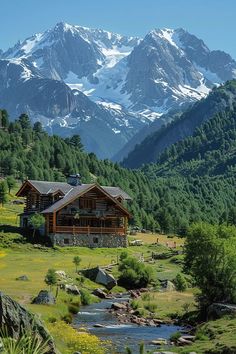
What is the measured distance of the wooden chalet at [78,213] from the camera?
4409 inches

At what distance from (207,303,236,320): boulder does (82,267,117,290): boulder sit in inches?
891

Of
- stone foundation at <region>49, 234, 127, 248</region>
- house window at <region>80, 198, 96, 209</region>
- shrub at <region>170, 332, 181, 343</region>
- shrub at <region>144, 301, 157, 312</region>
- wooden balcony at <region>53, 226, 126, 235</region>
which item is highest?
house window at <region>80, 198, 96, 209</region>

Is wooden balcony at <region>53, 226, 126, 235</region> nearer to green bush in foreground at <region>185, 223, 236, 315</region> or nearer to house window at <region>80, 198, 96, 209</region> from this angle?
house window at <region>80, 198, 96, 209</region>

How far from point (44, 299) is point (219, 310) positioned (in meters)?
14.8

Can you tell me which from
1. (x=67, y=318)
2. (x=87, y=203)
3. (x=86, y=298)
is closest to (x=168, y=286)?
(x=86, y=298)

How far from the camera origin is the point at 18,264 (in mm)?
80938

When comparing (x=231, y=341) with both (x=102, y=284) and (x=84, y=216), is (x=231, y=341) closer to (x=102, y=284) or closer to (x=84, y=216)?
(x=102, y=284)

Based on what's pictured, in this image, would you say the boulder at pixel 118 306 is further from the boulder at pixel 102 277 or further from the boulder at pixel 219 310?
the boulder at pixel 102 277

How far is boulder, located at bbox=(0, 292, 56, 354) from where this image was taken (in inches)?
1115

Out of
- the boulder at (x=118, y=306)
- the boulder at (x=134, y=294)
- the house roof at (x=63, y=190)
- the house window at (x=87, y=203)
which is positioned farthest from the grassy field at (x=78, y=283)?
the house window at (x=87, y=203)

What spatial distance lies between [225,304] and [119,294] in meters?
21.0

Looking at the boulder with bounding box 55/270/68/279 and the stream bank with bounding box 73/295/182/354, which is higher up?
the boulder with bounding box 55/270/68/279

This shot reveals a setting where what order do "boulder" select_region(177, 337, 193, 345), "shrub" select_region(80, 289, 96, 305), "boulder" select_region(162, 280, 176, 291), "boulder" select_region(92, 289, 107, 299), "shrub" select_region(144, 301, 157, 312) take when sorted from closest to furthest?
1. "boulder" select_region(177, 337, 193, 345)
2. "shrub" select_region(144, 301, 157, 312)
3. "shrub" select_region(80, 289, 96, 305)
4. "boulder" select_region(92, 289, 107, 299)
5. "boulder" select_region(162, 280, 176, 291)

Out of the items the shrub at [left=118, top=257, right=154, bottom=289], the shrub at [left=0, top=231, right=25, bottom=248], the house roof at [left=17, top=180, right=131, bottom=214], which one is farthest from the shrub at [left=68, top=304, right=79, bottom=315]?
the house roof at [left=17, top=180, right=131, bottom=214]
